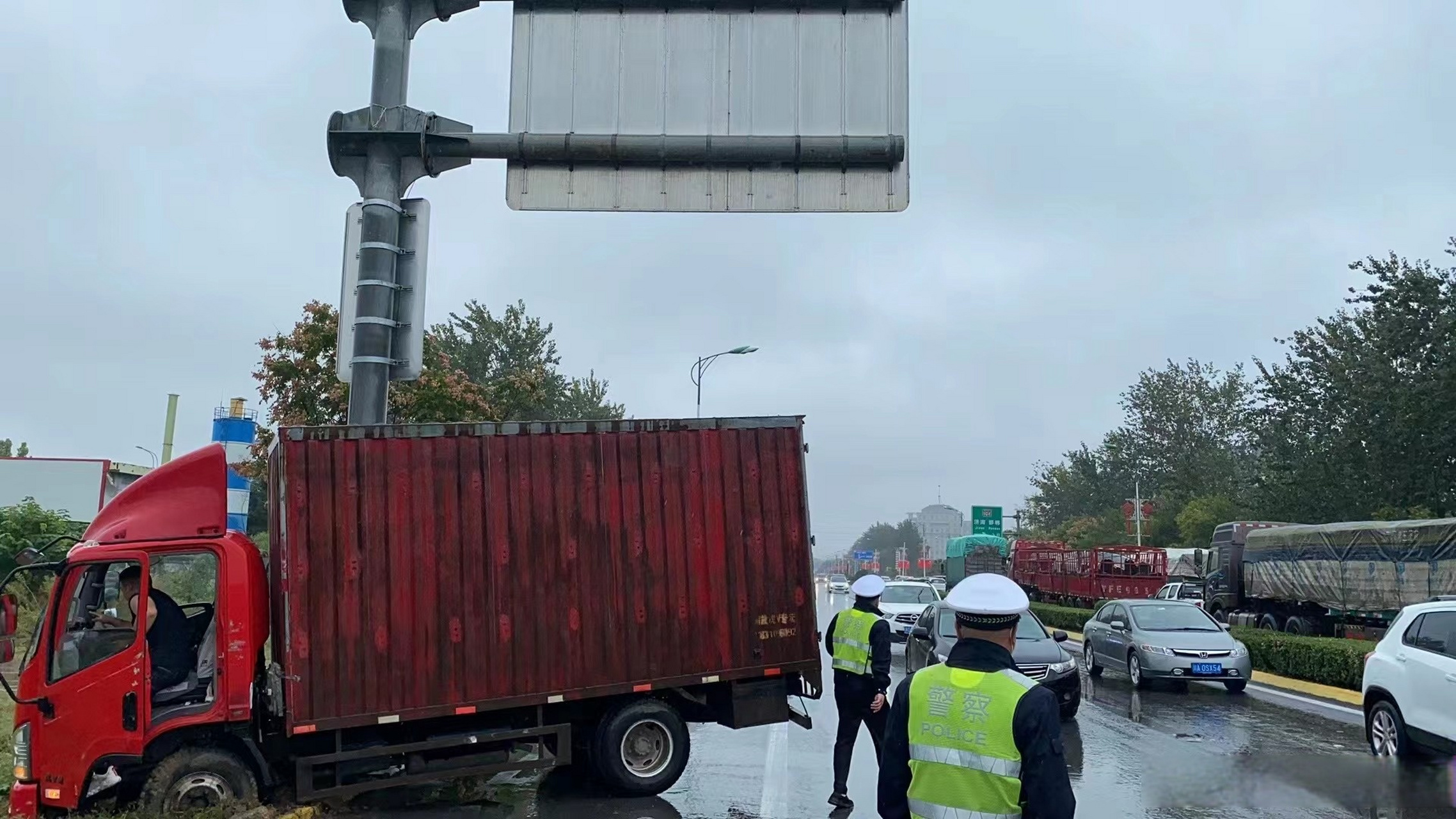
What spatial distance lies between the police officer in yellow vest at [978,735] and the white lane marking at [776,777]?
5.19 m

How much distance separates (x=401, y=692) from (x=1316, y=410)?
1882 inches

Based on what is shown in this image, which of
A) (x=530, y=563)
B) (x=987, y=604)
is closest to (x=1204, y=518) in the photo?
(x=530, y=563)

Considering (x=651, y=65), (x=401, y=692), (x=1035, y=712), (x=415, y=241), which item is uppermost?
(x=651, y=65)

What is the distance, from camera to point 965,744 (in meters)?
3.30

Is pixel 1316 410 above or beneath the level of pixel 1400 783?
above

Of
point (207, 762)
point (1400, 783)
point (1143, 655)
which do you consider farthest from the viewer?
point (1143, 655)

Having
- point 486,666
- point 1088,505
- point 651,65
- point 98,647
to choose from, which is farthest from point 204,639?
point 1088,505

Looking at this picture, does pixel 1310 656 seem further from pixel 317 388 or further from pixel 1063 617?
pixel 317 388

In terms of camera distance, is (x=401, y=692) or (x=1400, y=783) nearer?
(x=401, y=692)

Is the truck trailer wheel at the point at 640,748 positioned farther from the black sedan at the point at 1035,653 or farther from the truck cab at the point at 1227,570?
the truck cab at the point at 1227,570

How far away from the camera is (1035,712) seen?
320cm

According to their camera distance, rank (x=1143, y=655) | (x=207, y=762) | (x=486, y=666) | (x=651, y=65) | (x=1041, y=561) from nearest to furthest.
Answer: (x=651, y=65), (x=207, y=762), (x=486, y=666), (x=1143, y=655), (x=1041, y=561)

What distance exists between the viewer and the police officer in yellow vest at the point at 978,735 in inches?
126

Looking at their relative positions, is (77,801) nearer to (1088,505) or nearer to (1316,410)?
(1316,410)
